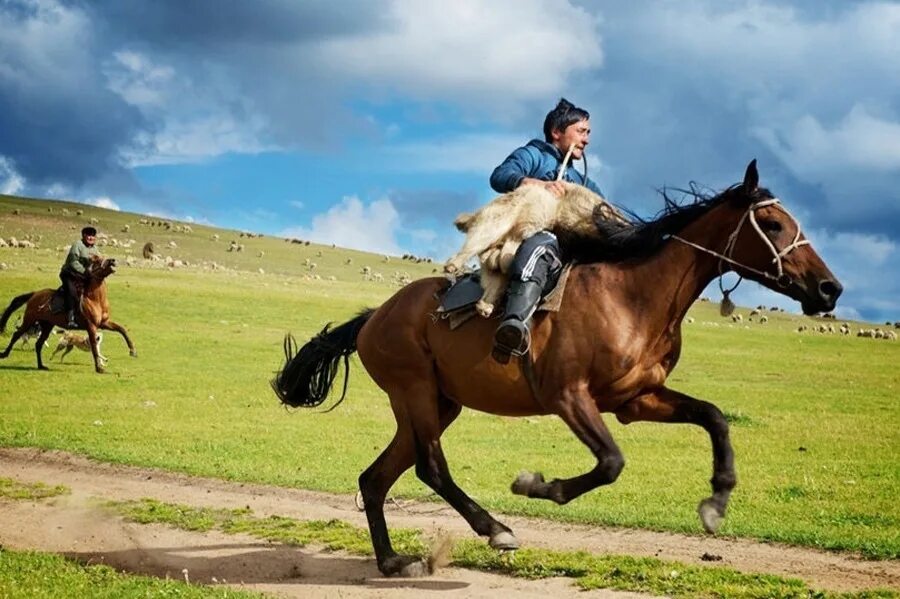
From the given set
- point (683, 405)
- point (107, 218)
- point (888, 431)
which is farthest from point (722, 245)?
point (107, 218)

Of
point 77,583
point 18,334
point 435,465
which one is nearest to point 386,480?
point 435,465

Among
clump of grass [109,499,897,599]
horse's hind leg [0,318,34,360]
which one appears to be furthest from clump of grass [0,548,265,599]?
horse's hind leg [0,318,34,360]

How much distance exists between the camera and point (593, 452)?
352 inches

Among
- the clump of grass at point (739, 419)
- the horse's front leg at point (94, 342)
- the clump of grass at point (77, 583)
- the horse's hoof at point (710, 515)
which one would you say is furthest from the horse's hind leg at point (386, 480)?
the horse's front leg at point (94, 342)

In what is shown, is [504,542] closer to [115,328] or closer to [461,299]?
[461,299]

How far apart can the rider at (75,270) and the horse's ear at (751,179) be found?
2342 centimetres

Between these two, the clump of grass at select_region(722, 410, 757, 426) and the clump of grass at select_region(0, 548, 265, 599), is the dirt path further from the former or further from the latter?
the clump of grass at select_region(722, 410, 757, 426)

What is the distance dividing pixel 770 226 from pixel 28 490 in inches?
→ 427

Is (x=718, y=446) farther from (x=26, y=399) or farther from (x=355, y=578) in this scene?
(x=26, y=399)

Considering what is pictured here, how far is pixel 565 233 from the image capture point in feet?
33.4

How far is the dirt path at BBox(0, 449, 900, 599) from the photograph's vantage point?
10.1m

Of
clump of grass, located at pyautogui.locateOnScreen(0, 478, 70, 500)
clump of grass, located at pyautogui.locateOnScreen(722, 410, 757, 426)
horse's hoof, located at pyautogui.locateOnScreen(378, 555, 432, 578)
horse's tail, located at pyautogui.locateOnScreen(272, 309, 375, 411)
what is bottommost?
clump of grass, located at pyautogui.locateOnScreen(0, 478, 70, 500)

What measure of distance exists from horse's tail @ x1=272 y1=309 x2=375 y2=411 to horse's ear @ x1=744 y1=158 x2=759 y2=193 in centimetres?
430

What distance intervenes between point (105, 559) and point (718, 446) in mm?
6543
